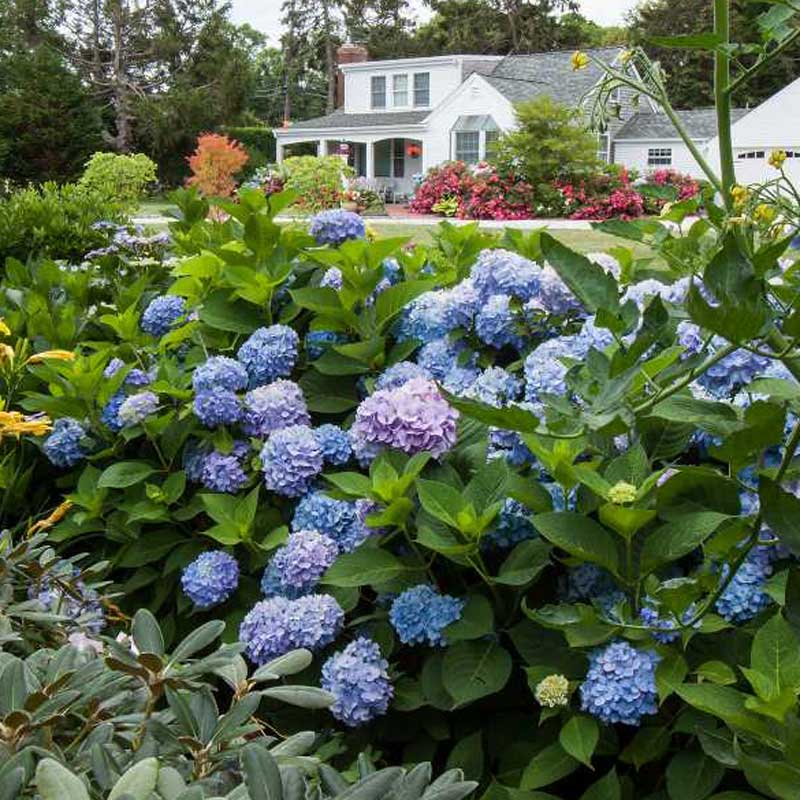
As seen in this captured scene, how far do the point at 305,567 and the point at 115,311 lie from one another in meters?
1.32

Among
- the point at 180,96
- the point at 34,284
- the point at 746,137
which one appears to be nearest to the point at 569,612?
the point at 34,284

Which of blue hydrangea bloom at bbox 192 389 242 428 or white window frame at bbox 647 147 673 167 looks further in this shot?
white window frame at bbox 647 147 673 167

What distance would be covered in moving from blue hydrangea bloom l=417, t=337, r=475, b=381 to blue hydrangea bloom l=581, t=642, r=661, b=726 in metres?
0.75

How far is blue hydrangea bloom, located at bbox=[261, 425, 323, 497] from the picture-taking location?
1939mm

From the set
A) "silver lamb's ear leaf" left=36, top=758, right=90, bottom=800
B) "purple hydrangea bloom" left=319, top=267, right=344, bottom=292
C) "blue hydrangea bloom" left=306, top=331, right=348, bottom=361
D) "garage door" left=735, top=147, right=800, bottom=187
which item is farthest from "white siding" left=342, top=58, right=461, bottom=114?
"silver lamb's ear leaf" left=36, top=758, right=90, bottom=800

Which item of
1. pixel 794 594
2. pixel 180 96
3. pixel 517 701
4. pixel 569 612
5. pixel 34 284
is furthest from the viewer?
pixel 180 96

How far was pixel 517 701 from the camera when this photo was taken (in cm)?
170

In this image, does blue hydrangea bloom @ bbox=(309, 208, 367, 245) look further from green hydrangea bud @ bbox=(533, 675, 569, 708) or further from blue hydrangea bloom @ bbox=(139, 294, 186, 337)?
green hydrangea bud @ bbox=(533, 675, 569, 708)

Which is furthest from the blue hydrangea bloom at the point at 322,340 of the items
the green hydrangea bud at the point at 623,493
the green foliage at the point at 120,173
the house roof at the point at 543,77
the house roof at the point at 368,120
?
the house roof at the point at 368,120

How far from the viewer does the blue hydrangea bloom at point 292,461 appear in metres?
1.94

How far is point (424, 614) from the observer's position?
1.62 m

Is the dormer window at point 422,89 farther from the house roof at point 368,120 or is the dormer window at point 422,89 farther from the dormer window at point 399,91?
the house roof at point 368,120

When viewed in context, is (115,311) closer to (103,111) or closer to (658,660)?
(658,660)

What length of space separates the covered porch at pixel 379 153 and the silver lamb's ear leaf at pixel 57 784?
3099cm
